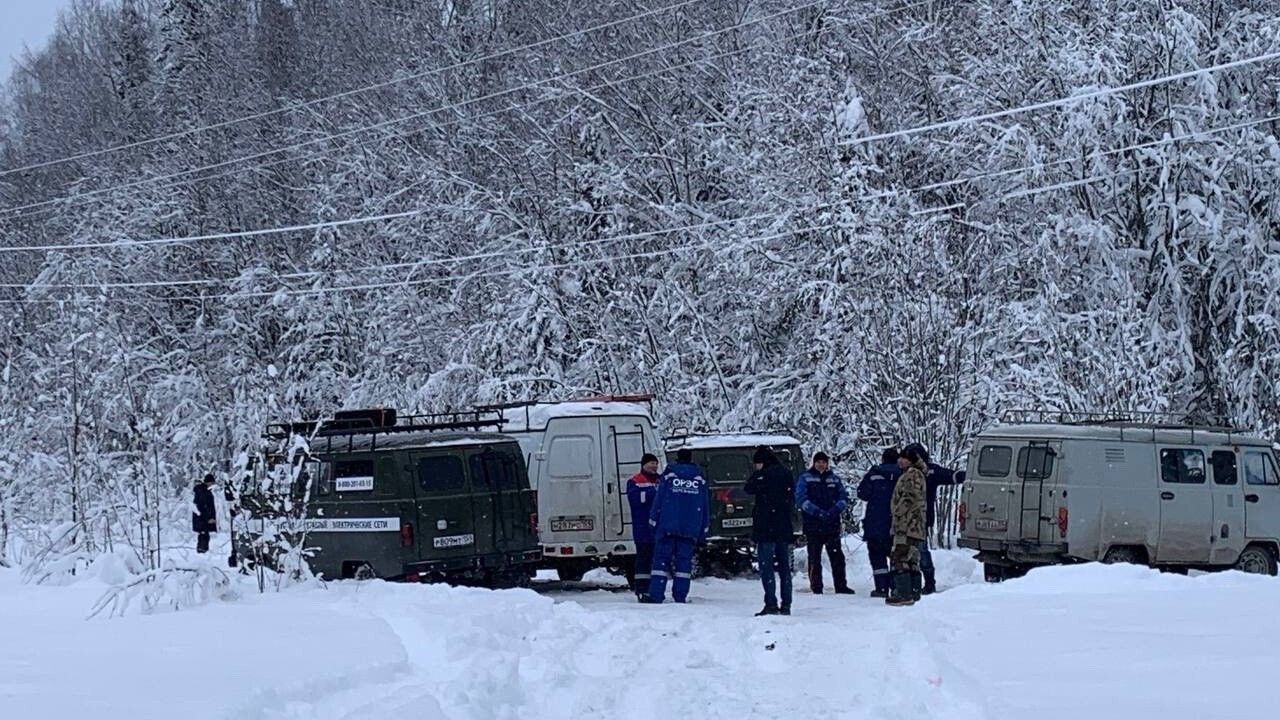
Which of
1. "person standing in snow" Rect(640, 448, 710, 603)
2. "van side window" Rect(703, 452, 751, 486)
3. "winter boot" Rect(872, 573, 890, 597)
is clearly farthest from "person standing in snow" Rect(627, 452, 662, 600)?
"van side window" Rect(703, 452, 751, 486)

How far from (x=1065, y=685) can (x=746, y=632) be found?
17.4 ft

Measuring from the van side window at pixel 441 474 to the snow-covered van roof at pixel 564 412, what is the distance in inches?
102

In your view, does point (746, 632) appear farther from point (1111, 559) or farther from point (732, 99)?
point (732, 99)

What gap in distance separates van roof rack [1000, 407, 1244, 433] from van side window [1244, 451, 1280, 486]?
46 cm

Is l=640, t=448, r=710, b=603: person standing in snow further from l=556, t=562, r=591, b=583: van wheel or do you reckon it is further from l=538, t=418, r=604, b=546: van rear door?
l=556, t=562, r=591, b=583: van wheel

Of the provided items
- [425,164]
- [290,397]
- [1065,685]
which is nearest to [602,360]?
[425,164]

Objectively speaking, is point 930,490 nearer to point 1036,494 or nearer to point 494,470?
point 1036,494

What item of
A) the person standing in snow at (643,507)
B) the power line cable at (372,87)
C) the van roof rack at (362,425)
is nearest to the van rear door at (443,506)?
the van roof rack at (362,425)

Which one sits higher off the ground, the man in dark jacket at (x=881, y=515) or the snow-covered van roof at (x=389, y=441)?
the snow-covered van roof at (x=389, y=441)

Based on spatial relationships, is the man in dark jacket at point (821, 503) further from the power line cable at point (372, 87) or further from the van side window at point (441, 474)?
the power line cable at point (372, 87)

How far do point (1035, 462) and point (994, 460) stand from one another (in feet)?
2.42

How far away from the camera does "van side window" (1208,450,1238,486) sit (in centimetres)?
2081

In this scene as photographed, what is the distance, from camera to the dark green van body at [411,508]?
18234 millimetres

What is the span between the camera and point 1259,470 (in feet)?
70.0
